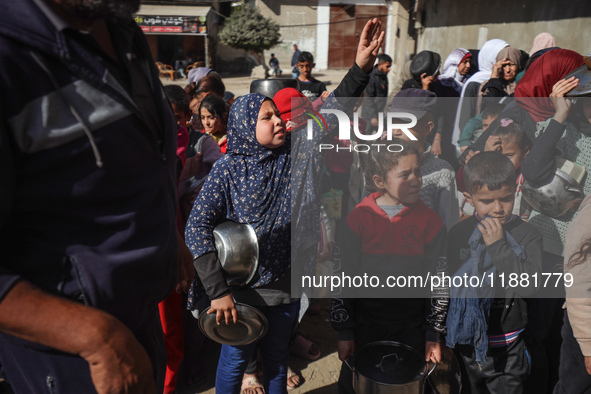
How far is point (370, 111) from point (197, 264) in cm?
255

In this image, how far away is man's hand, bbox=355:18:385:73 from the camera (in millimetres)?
2227

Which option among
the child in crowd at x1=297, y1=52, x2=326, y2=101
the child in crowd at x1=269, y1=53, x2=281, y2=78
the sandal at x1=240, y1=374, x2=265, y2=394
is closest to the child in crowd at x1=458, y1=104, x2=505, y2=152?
the sandal at x1=240, y1=374, x2=265, y2=394

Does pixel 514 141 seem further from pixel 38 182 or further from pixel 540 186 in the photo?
pixel 38 182

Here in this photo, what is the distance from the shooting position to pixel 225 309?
2.11 metres

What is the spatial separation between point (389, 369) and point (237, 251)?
913mm

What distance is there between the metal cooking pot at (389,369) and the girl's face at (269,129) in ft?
3.57

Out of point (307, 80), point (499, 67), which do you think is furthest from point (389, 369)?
point (307, 80)

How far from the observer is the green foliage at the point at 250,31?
23.2 m

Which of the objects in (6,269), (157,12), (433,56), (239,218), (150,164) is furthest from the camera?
(157,12)

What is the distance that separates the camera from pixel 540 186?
246 centimetres

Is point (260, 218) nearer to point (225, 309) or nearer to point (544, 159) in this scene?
point (225, 309)

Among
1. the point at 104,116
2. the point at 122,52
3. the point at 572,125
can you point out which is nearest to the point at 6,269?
the point at 104,116

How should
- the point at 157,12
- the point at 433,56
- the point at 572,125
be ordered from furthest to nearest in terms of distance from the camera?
the point at 157,12 < the point at 433,56 < the point at 572,125

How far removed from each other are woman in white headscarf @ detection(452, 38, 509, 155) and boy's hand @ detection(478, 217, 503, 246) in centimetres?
74
